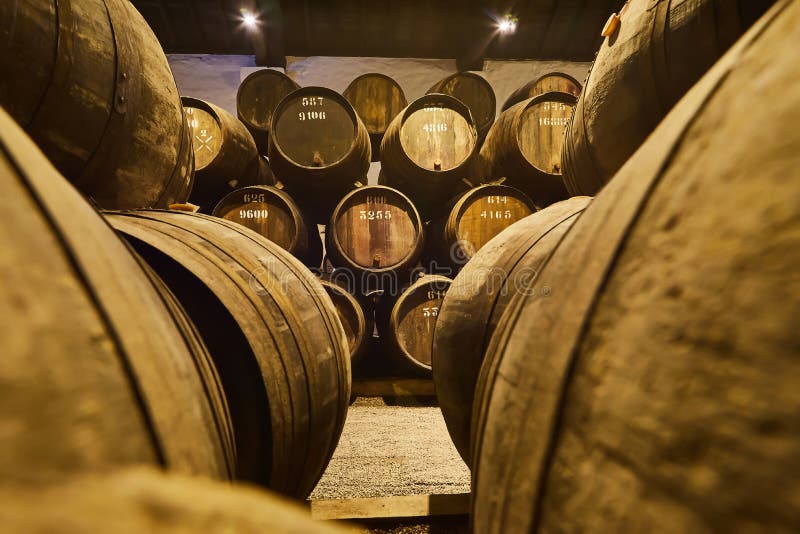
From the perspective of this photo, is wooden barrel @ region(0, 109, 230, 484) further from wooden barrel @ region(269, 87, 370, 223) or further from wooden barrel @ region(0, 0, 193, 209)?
wooden barrel @ region(269, 87, 370, 223)

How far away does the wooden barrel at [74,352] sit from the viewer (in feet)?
0.86

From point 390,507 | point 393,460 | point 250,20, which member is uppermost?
point 250,20

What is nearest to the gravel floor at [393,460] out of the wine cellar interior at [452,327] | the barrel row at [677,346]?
the wine cellar interior at [452,327]

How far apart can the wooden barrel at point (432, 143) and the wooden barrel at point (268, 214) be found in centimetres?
111

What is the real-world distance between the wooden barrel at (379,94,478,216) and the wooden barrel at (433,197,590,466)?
Result: 7.70 feet

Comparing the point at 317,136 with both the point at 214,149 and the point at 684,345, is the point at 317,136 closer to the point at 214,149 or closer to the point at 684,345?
the point at 214,149

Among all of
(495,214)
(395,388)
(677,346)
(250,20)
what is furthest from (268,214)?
(250,20)

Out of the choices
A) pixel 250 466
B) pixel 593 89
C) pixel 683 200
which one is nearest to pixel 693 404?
pixel 683 200

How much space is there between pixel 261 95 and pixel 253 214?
89.8 inches

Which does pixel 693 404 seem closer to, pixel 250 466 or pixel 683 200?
pixel 683 200

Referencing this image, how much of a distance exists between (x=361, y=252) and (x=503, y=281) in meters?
2.39

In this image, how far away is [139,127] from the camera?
4.05 feet

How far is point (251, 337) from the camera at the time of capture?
96cm

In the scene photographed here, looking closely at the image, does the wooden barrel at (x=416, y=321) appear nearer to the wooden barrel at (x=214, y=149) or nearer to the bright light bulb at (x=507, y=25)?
the wooden barrel at (x=214, y=149)
